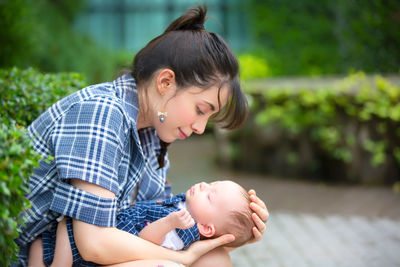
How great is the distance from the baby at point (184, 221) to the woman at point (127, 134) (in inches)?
Answer: 1.9

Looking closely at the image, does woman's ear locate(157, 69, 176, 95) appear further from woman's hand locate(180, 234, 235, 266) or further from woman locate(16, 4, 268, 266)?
woman's hand locate(180, 234, 235, 266)

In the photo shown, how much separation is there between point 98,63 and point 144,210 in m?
5.59

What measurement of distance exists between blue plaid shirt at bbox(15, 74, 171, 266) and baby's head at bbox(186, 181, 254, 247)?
333 mm

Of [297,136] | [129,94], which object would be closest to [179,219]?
[129,94]

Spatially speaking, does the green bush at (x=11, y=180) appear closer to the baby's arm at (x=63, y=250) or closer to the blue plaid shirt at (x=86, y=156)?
the blue plaid shirt at (x=86, y=156)

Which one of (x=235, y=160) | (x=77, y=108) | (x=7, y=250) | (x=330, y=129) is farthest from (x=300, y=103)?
(x=7, y=250)

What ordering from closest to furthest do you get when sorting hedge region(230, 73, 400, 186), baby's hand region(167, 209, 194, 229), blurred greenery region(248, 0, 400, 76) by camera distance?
baby's hand region(167, 209, 194, 229) → hedge region(230, 73, 400, 186) → blurred greenery region(248, 0, 400, 76)

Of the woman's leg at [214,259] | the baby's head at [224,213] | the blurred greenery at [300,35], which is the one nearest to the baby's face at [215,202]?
the baby's head at [224,213]

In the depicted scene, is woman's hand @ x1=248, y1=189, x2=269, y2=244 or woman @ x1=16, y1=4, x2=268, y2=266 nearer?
woman @ x1=16, y1=4, x2=268, y2=266

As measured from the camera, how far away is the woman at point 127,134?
171cm

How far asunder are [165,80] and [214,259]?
0.81 meters

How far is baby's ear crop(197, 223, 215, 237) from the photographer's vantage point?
2.11m

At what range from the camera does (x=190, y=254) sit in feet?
6.52

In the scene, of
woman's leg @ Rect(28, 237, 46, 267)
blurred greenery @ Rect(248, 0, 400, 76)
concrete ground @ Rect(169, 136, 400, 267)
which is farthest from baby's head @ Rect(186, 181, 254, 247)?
blurred greenery @ Rect(248, 0, 400, 76)
